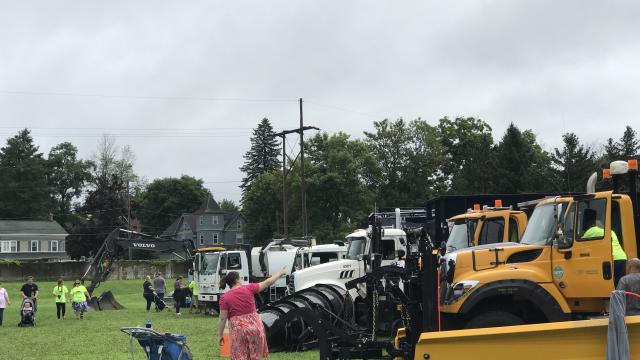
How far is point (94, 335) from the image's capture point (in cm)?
2017

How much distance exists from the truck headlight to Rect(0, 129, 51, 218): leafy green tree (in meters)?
108

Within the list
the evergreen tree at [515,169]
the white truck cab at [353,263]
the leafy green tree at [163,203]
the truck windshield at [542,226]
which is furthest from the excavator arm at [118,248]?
the leafy green tree at [163,203]

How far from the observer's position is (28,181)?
108438 millimetres

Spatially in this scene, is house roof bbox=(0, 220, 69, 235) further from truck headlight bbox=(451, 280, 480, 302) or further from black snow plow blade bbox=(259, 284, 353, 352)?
truck headlight bbox=(451, 280, 480, 302)

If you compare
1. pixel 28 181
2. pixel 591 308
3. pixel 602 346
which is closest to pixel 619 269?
pixel 591 308

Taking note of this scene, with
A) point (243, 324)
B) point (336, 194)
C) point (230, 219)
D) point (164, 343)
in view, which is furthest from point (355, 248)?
point (230, 219)

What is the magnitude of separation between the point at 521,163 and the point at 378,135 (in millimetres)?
22663

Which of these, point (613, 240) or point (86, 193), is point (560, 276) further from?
point (86, 193)

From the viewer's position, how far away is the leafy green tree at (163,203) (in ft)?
392

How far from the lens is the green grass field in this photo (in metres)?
15.6

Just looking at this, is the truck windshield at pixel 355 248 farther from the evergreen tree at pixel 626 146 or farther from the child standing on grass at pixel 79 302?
the evergreen tree at pixel 626 146

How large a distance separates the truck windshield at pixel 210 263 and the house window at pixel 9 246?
76973mm

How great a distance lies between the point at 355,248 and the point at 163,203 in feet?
345

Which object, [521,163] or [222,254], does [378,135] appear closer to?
[521,163]
